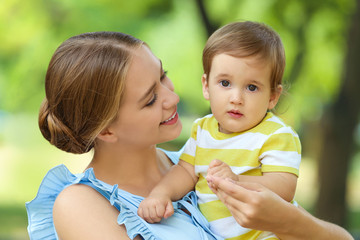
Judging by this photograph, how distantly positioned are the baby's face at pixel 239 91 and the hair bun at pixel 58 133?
2.06 feet

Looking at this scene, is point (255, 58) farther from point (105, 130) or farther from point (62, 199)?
point (62, 199)

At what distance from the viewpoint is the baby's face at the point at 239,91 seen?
81.4 inches

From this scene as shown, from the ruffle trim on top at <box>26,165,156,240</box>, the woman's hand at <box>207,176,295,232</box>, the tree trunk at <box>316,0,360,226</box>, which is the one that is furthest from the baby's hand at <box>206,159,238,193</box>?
the tree trunk at <box>316,0,360,226</box>

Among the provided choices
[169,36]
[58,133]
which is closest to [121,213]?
[58,133]

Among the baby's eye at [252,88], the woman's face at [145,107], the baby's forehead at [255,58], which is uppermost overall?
the baby's forehead at [255,58]

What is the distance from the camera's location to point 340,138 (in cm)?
591

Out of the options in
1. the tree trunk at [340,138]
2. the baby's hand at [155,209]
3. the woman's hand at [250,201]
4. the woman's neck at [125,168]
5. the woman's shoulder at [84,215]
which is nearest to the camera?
the woman's hand at [250,201]

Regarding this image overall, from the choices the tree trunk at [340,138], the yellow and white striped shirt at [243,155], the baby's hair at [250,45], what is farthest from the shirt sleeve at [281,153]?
the tree trunk at [340,138]

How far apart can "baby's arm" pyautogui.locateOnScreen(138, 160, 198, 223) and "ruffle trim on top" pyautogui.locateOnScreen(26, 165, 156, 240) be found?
52mm

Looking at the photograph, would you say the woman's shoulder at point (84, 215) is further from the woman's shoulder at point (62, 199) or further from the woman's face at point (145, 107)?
the woman's face at point (145, 107)

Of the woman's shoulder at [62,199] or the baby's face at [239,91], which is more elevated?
the baby's face at [239,91]

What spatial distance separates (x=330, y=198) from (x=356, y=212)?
5.45 m

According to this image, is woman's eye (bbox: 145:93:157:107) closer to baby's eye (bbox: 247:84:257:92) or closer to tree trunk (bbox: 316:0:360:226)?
baby's eye (bbox: 247:84:257:92)

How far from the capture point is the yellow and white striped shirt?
203 centimetres
